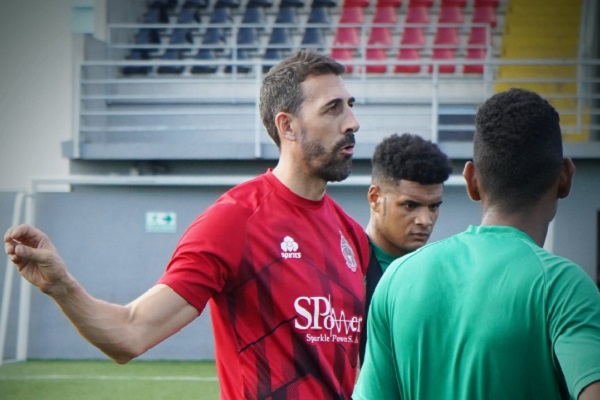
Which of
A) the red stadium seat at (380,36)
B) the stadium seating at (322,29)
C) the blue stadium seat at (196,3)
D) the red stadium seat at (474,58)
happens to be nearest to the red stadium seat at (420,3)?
the stadium seating at (322,29)

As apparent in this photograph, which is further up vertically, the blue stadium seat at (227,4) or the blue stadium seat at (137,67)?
the blue stadium seat at (227,4)

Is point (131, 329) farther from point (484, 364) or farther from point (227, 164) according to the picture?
point (227, 164)

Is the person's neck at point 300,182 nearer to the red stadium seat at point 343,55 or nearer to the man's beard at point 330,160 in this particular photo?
the man's beard at point 330,160

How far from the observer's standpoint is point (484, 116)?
2.41m

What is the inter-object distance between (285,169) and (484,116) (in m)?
1.52

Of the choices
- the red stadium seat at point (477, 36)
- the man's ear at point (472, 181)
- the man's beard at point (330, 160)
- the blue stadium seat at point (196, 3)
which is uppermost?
the blue stadium seat at point (196, 3)

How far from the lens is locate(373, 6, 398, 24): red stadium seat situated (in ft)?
58.7

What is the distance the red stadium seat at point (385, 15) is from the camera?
705 inches

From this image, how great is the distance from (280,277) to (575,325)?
5.27 ft

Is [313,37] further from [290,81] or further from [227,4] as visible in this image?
[290,81]

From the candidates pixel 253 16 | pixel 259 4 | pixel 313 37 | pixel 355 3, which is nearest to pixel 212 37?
pixel 253 16

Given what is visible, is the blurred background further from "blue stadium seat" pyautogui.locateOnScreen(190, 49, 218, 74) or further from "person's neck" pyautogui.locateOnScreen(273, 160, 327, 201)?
"person's neck" pyautogui.locateOnScreen(273, 160, 327, 201)

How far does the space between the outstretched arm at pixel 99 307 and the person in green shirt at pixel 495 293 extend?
0.86 meters

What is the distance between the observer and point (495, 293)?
2.26 metres
